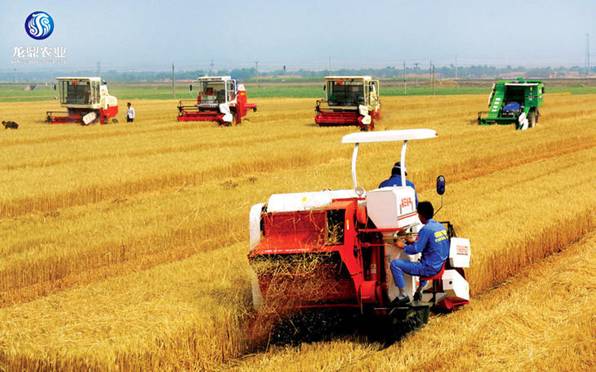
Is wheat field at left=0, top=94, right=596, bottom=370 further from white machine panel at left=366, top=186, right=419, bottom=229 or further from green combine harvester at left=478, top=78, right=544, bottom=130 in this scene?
green combine harvester at left=478, top=78, right=544, bottom=130

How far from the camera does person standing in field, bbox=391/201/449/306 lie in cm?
891

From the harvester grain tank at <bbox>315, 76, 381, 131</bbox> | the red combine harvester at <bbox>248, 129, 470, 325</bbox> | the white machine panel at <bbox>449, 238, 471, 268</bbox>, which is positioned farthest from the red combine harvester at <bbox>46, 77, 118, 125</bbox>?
the white machine panel at <bbox>449, 238, 471, 268</bbox>

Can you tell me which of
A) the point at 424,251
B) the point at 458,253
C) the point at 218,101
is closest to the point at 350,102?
the point at 218,101

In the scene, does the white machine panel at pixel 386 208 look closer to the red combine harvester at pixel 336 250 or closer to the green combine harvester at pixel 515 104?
the red combine harvester at pixel 336 250

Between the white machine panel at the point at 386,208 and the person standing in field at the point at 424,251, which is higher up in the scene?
the white machine panel at the point at 386,208

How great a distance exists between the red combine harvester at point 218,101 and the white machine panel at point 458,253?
29767mm

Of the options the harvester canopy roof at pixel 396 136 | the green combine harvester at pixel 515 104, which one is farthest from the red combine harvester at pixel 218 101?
the harvester canopy roof at pixel 396 136

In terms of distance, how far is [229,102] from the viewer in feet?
130

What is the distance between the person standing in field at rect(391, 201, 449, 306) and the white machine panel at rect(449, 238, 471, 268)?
66 centimetres

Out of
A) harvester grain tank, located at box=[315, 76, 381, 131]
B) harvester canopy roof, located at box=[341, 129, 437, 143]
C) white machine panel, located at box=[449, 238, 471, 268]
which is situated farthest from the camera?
harvester grain tank, located at box=[315, 76, 381, 131]

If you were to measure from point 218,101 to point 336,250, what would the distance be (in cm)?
3221

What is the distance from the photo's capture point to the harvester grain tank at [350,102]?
3688 centimetres

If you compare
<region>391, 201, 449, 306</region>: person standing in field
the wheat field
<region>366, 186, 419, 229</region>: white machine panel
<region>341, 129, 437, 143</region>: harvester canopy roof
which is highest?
<region>341, 129, 437, 143</region>: harvester canopy roof

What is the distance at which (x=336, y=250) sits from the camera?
8.89 metres
